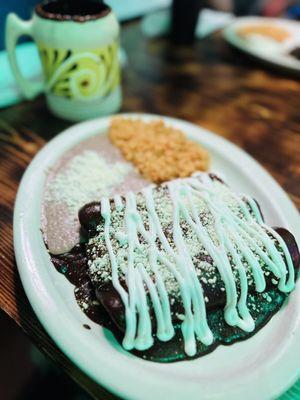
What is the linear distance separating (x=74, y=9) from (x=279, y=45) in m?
0.95

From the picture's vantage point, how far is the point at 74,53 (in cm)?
110

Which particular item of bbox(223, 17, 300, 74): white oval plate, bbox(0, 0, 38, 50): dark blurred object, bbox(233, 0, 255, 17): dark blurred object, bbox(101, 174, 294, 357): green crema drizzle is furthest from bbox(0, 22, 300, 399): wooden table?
bbox(233, 0, 255, 17): dark blurred object

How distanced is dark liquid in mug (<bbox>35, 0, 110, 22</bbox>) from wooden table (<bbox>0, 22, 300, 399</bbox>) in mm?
311

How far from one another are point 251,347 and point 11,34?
104 cm

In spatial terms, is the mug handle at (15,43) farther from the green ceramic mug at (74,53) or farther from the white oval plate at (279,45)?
the white oval plate at (279,45)

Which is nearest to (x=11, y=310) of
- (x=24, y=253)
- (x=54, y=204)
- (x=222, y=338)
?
(x=24, y=253)

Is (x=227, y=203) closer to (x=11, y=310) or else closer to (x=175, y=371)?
(x=175, y=371)

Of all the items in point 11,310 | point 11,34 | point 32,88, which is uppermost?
→ point 11,34

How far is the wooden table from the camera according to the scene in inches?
36.3

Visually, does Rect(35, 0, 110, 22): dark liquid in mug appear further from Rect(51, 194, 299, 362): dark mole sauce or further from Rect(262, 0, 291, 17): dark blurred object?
Rect(262, 0, 291, 17): dark blurred object

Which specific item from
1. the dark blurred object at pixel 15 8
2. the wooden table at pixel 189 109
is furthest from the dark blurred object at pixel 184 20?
the dark blurred object at pixel 15 8

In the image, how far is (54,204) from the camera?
35.2 inches

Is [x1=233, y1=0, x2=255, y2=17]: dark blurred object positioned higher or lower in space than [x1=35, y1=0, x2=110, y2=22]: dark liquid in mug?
lower

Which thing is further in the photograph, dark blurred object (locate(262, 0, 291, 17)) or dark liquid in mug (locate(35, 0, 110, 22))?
dark blurred object (locate(262, 0, 291, 17))
